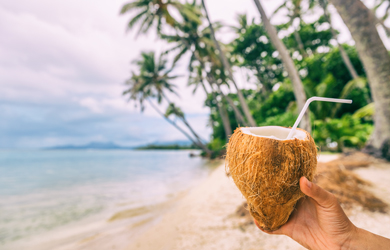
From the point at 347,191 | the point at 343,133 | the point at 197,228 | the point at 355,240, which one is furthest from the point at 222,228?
the point at 343,133

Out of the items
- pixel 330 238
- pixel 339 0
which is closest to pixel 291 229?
pixel 330 238

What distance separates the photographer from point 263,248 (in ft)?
8.45

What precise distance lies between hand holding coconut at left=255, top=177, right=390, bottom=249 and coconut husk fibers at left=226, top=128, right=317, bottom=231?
9cm

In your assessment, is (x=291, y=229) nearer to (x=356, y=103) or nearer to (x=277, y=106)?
(x=356, y=103)

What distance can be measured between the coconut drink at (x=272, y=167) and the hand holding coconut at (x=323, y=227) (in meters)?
0.09

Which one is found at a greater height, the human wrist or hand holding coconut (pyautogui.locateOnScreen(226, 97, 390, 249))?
hand holding coconut (pyautogui.locateOnScreen(226, 97, 390, 249))

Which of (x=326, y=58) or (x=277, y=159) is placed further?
(x=326, y=58)

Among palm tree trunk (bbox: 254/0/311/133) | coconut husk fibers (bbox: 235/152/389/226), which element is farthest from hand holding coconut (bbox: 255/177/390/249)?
palm tree trunk (bbox: 254/0/311/133)

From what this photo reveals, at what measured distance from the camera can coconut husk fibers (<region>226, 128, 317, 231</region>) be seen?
1.05 m

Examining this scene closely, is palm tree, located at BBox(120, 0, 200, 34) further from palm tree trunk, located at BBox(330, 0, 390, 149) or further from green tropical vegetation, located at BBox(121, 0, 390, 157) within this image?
palm tree trunk, located at BBox(330, 0, 390, 149)

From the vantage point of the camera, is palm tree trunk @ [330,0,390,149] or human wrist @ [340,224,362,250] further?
palm tree trunk @ [330,0,390,149]

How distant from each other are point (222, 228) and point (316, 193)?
8.41 ft

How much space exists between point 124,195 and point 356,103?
1469cm

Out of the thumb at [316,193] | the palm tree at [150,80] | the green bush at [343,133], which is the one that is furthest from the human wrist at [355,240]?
the palm tree at [150,80]
